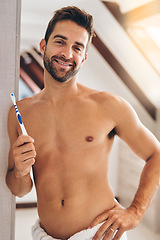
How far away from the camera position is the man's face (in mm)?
900

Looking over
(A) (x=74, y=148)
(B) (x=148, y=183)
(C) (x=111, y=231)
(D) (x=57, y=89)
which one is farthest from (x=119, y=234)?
(D) (x=57, y=89)

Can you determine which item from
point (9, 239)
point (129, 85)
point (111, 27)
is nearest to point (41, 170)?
point (9, 239)

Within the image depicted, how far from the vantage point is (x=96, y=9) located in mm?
1952

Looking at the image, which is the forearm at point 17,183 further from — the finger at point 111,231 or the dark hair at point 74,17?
the dark hair at point 74,17

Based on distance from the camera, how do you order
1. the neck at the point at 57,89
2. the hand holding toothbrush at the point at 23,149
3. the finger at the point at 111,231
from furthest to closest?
1. the neck at the point at 57,89
2. the finger at the point at 111,231
3. the hand holding toothbrush at the point at 23,149

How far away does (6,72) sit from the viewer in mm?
938

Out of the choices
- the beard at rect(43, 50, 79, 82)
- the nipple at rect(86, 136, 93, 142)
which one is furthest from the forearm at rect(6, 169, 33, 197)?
the beard at rect(43, 50, 79, 82)

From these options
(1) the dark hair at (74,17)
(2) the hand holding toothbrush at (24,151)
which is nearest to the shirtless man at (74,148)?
(1) the dark hair at (74,17)

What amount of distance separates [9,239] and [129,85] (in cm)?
182

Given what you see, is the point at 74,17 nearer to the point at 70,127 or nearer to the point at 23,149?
the point at 70,127

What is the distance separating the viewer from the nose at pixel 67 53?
89cm

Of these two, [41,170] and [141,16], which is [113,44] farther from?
[41,170]

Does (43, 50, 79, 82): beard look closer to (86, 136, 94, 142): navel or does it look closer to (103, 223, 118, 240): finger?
(86, 136, 94, 142): navel

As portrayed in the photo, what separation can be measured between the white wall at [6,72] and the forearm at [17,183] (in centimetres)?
5
